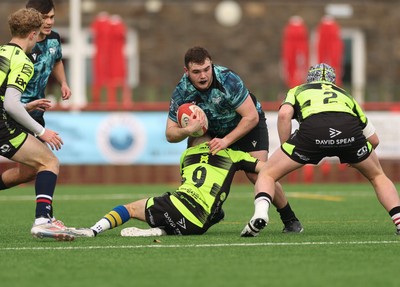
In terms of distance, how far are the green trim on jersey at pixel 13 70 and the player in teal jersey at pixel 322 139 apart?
2178 mm

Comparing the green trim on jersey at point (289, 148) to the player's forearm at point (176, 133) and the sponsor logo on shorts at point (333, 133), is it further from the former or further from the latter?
the player's forearm at point (176, 133)

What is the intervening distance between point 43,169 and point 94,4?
20.9 m

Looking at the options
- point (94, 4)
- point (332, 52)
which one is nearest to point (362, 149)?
point (332, 52)

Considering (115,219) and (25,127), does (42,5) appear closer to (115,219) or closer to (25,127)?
(25,127)

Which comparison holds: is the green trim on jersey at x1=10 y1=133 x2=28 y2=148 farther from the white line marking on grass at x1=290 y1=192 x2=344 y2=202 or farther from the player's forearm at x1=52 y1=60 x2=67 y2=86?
the white line marking on grass at x1=290 y1=192 x2=344 y2=202

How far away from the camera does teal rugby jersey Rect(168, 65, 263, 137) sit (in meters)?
11.0

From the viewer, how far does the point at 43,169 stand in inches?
411

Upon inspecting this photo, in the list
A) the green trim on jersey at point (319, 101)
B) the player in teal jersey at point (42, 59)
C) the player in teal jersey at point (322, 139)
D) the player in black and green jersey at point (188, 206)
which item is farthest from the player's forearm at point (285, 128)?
the player in teal jersey at point (42, 59)

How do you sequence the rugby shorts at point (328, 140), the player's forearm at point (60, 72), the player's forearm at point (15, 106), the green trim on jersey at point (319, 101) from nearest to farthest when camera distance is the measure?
the player's forearm at point (15, 106) → the rugby shorts at point (328, 140) → the green trim on jersey at point (319, 101) → the player's forearm at point (60, 72)

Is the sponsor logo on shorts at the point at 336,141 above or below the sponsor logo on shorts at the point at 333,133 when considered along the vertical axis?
below

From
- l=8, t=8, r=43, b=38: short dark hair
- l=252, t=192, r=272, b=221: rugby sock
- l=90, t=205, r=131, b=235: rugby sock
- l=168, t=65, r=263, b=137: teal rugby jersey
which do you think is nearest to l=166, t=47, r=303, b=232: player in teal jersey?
l=168, t=65, r=263, b=137: teal rugby jersey

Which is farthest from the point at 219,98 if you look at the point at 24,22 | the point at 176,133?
the point at 24,22

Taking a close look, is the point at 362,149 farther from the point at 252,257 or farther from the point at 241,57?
the point at 241,57

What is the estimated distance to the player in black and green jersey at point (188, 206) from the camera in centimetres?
1072
